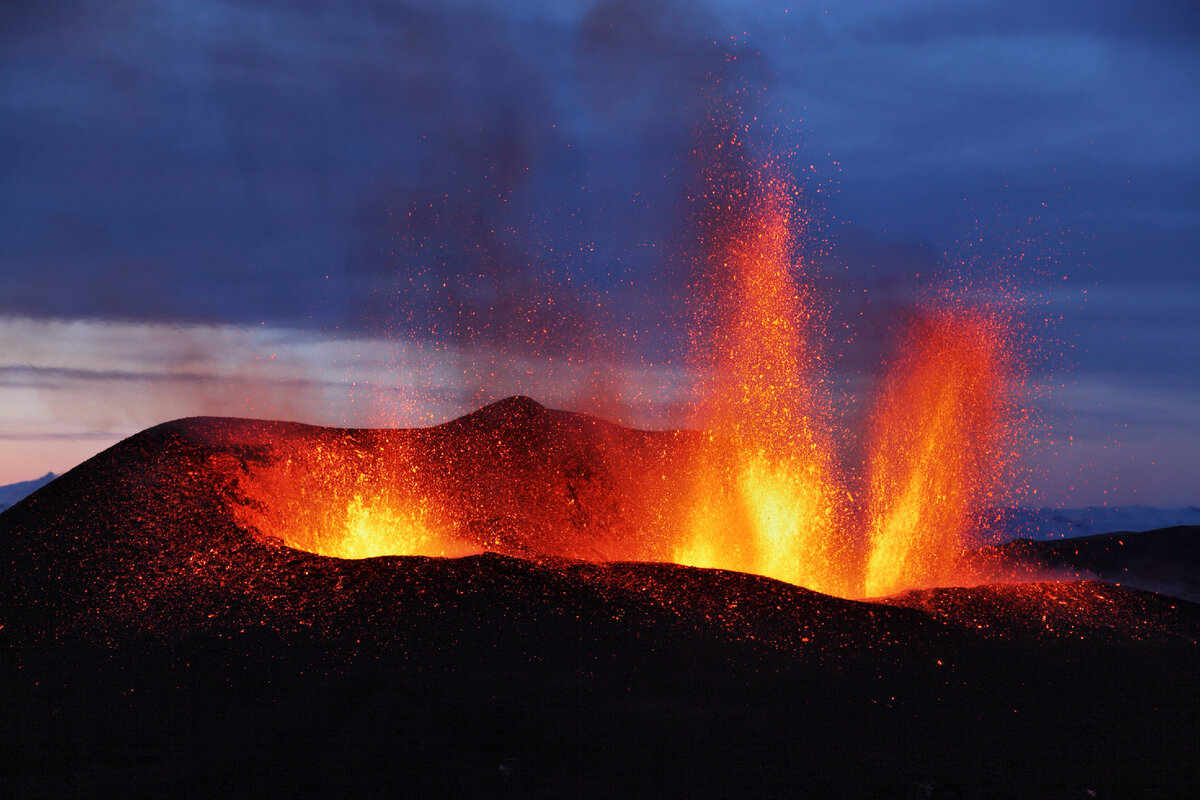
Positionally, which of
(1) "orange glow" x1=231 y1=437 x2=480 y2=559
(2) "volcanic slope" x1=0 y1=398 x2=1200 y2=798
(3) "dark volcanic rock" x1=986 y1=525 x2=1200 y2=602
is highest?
(1) "orange glow" x1=231 y1=437 x2=480 y2=559

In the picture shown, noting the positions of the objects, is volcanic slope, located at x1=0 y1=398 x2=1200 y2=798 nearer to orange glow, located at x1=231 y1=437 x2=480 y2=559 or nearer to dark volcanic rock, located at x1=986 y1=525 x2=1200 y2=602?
orange glow, located at x1=231 y1=437 x2=480 y2=559

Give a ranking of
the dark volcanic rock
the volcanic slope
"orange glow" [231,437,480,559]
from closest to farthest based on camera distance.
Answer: the volcanic slope < "orange glow" [231,437,480,559] < the dark volcanic rock

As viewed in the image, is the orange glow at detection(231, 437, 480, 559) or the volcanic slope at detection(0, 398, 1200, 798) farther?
the orange glow at detection(231, 437, 480, 559)

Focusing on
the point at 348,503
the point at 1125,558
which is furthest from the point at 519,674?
the point at 1125,558

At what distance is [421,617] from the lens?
12.4m

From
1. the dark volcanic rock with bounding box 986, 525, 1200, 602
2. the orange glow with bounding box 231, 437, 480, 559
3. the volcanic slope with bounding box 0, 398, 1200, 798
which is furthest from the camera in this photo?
the dark volcanic rock with bounding box 986, 525, 1200, 602

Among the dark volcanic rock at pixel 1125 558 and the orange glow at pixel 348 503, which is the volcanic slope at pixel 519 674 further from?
the dark volcanic rock at pixel 1125 558

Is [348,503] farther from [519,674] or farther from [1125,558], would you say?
[1125,558]

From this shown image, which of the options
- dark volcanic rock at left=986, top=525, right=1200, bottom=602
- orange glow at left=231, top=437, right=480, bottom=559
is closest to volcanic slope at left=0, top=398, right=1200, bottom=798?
orange glow at left=231, top=437, right=480, bottom=559

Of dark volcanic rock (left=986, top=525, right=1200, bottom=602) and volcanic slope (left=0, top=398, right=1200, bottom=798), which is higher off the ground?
volcanic slope (left=0, top=398, right=1200, bottom=798)

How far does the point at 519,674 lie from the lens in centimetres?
1092

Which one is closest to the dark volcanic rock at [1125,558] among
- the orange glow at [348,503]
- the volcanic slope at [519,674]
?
the volcanic slope at [519,674]

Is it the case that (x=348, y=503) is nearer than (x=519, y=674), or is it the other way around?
(x=519, y=674)

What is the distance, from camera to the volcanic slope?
895cm
